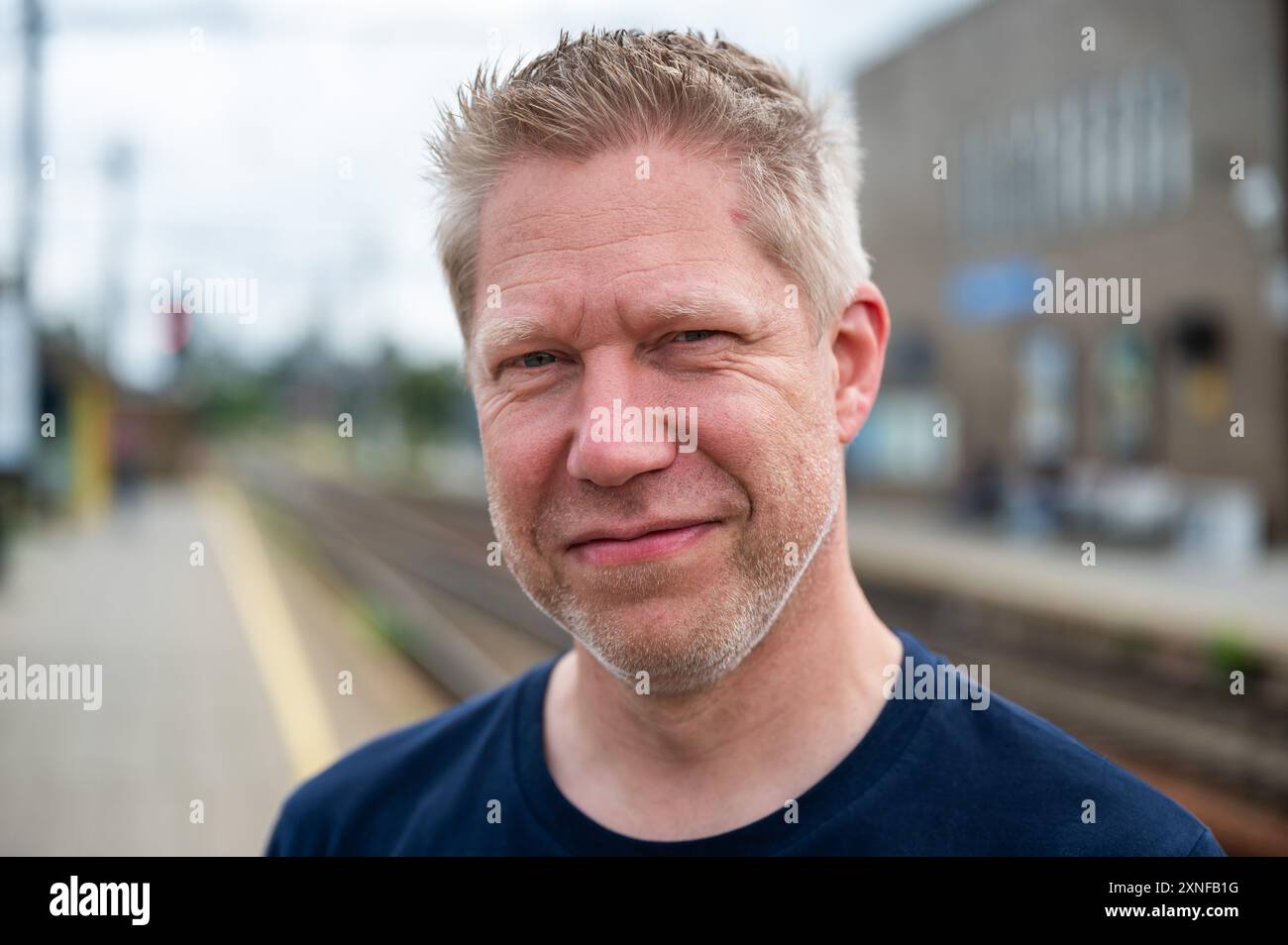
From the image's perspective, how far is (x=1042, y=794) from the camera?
1.64m

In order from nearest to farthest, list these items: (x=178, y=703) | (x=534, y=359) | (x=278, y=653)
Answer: (x=534, y=359) < (x=178, y=703) < (x=278, y=653)

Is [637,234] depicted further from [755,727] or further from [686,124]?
[755,727]

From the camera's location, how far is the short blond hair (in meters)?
1.66

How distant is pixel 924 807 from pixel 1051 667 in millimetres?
8769

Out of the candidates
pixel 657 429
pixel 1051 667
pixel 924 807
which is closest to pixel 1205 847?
pixel 924 807

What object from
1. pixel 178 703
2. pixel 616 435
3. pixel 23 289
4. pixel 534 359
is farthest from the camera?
pixel 23 289

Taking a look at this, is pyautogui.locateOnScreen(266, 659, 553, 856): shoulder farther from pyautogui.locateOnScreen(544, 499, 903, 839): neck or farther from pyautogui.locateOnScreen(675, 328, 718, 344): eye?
pyautogui.locateOnScreen(675, 328, 718, 344): eye

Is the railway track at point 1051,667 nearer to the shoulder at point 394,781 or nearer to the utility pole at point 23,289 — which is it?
the shoulder at point 394,781

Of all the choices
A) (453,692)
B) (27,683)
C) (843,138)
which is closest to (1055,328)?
(453,692)

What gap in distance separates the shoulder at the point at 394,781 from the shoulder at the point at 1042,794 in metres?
0.76

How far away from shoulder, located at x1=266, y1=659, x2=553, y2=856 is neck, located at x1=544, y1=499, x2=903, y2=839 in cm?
17

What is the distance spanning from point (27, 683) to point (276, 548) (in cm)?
1202

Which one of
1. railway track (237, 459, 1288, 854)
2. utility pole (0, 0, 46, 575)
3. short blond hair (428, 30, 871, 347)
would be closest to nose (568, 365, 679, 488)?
short blond hair (428, 30, 871, 347)
